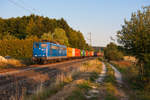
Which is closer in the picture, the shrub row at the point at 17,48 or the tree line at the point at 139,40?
the tree line at the point at 139,40

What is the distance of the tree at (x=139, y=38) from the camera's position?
10.6 metres

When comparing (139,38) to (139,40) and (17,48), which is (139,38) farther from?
(17,48)

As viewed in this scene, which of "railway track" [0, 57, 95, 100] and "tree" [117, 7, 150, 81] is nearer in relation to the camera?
"railway track" [0, 57, 95, 100]

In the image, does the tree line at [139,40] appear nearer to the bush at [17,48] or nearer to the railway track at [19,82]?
the railway track at [19,82]

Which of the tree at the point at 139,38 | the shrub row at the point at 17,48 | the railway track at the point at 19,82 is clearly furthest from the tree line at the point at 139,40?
the shrub row at the point at 17,48

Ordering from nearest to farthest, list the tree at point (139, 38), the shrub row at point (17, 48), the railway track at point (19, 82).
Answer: the railway track at point (19, 82), the tree at point (139, 38), the shrub row at point (17, 48)

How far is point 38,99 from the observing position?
7.93 metres

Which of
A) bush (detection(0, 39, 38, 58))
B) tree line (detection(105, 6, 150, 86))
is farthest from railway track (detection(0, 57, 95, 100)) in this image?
bush (detection(0, 39, 38, 58))

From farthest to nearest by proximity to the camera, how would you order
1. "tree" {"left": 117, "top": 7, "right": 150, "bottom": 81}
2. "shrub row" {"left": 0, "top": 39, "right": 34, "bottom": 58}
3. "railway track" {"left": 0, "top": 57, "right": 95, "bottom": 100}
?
1. "shrub row" {"left": 0, "top": 39, "right": 34, "bottom": 58}
2. "tree" {"left": 117, "top": 7, "right": 150, "bottom": 81}
3. "railway track" {"left": 0, "top": 57, "right": 95, "bottom": 100}

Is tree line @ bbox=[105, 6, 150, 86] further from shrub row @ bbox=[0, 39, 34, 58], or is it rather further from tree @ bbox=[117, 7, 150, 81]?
shrub row @ bbox=[0, 39, 34, 58]

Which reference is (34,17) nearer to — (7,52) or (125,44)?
(7,52)

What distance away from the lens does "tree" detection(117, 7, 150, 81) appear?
10.6 m

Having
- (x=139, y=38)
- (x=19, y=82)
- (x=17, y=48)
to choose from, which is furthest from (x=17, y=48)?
(x=139, y=38)

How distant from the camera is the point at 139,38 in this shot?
10719 mm
